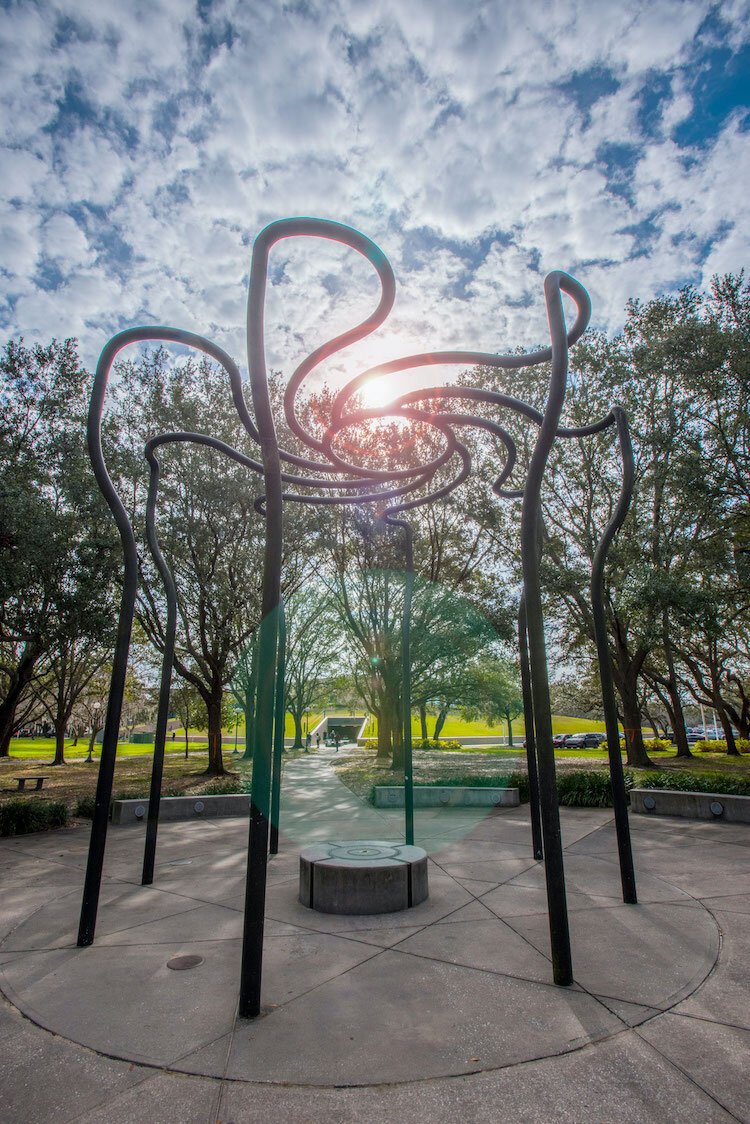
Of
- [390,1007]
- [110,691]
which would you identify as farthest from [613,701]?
[110,691]

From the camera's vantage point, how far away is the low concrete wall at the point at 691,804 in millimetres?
9623

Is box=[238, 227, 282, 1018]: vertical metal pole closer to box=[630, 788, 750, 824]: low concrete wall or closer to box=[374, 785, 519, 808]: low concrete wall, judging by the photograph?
box=[630, 788, 750, 824]: low concrete wall

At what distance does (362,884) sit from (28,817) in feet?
23.9

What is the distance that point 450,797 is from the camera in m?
12.6

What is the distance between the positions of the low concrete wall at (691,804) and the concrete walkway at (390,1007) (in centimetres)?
338

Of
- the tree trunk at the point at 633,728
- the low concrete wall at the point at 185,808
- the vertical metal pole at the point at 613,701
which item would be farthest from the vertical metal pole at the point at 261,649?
the tree trunk at the point at 633,728

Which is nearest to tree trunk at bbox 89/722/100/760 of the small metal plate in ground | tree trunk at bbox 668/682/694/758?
tree trunk at bbox 668/682/694/758

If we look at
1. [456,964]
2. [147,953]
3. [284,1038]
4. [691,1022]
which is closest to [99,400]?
[147,953]

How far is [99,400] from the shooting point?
17.0 feet

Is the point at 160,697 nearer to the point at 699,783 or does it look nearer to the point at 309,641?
the point at 699,783

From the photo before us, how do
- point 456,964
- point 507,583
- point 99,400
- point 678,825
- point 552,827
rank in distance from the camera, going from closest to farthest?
point 552,827, point 456,964, point 99,400, point 678,825, point 507,583

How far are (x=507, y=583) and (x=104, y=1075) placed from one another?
737 inches

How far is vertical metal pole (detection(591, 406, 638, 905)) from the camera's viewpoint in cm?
550

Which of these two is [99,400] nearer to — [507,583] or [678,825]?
[678,825]
